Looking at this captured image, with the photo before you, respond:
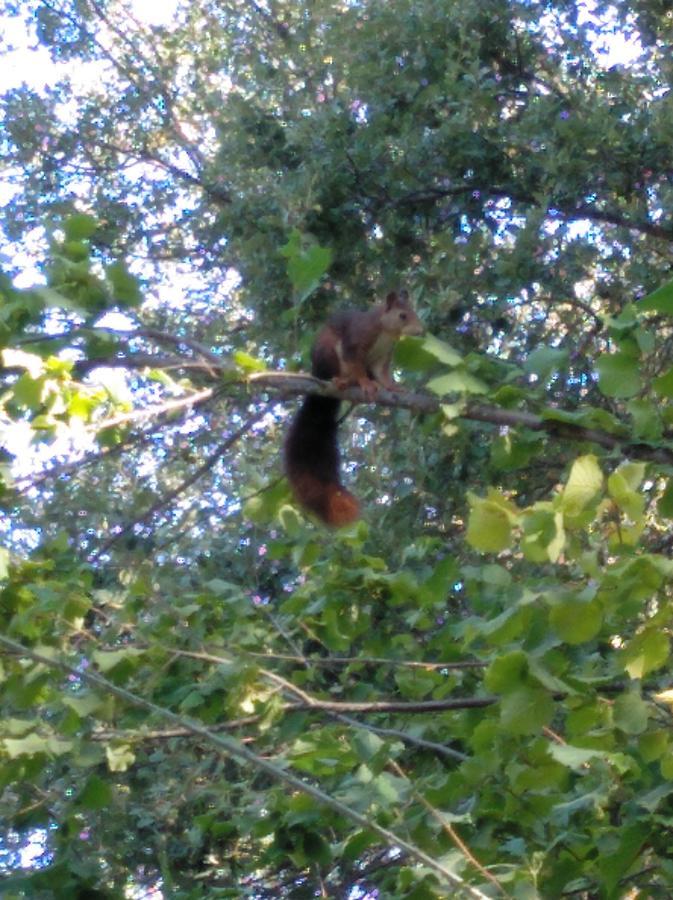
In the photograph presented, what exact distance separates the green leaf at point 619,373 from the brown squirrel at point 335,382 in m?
1.23

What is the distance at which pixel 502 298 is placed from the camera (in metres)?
5.69

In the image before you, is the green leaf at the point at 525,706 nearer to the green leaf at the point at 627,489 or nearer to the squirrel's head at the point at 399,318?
the green leaf at the point at 627,489

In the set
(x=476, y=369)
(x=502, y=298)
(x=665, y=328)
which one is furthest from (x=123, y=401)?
(x=665, y=328)

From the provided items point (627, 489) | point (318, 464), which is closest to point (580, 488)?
point (627, 489)

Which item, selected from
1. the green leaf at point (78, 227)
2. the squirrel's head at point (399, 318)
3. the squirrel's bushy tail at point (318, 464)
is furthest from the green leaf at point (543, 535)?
the squirrel's head at point (399, 318)

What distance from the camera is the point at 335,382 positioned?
3.91 m

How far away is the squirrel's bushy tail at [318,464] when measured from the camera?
3.77 m

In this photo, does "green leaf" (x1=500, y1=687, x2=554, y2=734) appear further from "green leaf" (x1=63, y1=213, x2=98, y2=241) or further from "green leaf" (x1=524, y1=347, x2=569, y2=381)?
"green leaf" (x1=63, y1=213, x2=98, y2=241)

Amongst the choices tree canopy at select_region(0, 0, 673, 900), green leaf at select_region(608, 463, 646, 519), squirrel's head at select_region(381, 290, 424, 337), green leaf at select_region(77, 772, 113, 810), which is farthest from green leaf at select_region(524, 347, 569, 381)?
squirrel's head at select_region(381, 290, 424, 337)

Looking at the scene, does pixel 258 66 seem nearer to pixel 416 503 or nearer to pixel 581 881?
pixel 416 503

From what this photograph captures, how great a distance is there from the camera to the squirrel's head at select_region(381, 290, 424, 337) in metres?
4.96

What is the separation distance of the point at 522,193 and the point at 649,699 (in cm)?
363

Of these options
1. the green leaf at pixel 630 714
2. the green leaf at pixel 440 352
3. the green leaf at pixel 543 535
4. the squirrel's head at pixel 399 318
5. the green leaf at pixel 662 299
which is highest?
the squirrel's head at pixel 399 318

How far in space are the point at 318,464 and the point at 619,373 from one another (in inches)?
65.1
